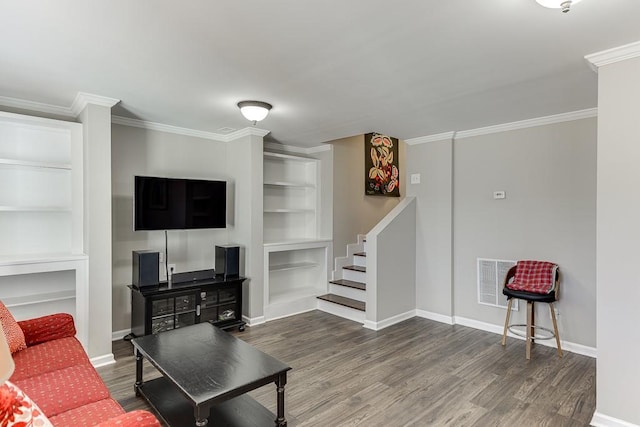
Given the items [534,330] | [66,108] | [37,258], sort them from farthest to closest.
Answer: [534,330], [66,108], [37,258]

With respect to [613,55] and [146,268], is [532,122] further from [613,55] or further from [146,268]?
[146,268]

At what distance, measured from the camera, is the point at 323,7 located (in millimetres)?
1756

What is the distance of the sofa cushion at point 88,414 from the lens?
5.30 ft

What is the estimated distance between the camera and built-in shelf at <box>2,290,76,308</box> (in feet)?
10.4

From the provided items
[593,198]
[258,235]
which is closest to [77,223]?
[258,235]

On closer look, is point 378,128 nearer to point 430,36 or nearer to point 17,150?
point 430,36

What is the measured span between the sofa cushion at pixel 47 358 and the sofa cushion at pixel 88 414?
584 millimetres

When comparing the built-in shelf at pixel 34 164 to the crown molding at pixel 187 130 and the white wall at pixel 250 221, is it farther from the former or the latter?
the white wall at pixel 250 221

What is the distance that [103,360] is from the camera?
317 centimetres

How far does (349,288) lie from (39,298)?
3.43 m

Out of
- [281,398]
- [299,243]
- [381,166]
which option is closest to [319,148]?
[381,166]

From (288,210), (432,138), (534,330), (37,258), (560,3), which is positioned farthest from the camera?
(288,210)

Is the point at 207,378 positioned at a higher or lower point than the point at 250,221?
lower

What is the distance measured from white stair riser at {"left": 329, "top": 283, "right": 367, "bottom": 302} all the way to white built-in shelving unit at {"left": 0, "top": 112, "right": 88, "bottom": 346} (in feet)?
10.1
